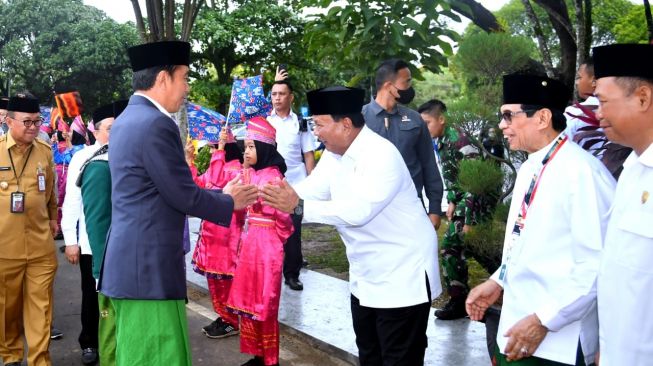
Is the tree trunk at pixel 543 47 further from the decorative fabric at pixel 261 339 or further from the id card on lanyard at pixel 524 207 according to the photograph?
the id card on lanyard at pixel 524 207

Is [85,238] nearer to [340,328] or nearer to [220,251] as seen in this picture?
[220,251]

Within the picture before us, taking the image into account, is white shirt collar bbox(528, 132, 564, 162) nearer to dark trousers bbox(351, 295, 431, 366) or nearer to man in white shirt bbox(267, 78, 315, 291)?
dark trousers bbox(351, 295, 431, 366)

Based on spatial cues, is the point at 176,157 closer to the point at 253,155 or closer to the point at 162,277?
the point at 162,277

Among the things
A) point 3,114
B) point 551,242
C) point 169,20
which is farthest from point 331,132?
point 169,20

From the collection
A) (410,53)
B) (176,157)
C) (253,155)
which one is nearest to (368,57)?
(410,53)

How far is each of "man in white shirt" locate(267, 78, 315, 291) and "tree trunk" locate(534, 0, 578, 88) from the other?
2983mm

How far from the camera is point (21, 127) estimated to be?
481cm

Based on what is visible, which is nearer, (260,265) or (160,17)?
(260,265)

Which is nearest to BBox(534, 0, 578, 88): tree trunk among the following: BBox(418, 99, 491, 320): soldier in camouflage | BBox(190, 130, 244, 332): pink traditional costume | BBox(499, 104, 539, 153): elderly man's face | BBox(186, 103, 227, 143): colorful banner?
BBox(418, 99, 491, 320): soldier in camouflage

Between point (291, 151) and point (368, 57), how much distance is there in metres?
2.12

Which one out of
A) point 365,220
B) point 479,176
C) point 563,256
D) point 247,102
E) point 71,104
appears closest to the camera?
point 563,256

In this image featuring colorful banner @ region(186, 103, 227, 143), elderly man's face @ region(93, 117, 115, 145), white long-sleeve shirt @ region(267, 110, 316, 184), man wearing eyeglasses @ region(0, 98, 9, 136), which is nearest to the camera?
elderly man's face @ region(93, 117, 115, 145)

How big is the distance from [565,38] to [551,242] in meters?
5.85

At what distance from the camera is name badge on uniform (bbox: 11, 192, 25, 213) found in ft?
15.5
